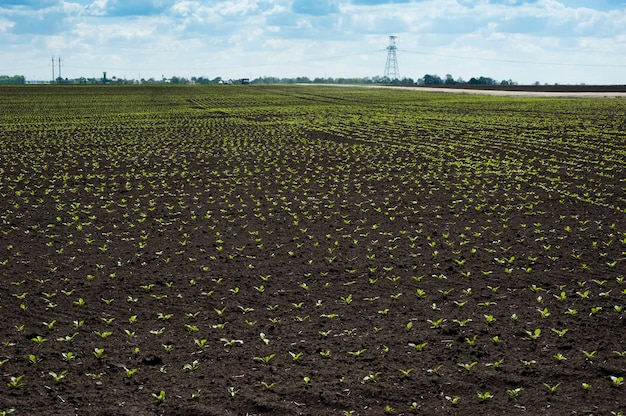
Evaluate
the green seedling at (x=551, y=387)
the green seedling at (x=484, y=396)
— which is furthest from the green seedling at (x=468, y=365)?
the green seedling at (x=551, y=387)

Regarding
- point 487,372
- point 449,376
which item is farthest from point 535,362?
point 449,376

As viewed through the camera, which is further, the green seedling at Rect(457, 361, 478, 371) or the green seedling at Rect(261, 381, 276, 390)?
the green seedling at Rect(457, 361, 478, 371)

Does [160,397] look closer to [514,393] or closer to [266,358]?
[266,358]

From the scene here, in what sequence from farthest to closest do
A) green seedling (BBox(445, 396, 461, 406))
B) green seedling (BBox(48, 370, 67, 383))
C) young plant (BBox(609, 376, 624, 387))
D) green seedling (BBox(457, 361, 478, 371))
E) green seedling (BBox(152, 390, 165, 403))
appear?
green seedling (BBox(457, 361, 478, 371)) < green seedling (BBox(48, 370, 67, 383)) < young plant (BBox(609, 376, 624, 387)) < green seedling (BBox(152, 390, 165, 403)) < green seedling (BBox(445, 396, 461, 406))

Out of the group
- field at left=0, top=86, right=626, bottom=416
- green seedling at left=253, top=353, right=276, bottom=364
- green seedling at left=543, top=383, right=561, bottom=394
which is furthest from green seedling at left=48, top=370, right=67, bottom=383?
green seedling at left=543, top=383, right=561, bottom=394

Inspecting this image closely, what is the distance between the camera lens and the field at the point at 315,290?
5.65m

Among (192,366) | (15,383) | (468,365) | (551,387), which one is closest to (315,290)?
(192,366)

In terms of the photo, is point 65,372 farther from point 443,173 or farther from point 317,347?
point 443,173

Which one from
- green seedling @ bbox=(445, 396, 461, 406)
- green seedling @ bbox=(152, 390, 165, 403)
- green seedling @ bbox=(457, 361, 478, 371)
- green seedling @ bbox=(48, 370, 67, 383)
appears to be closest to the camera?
green seedling @ bbox=(445, 396, 461, 406)

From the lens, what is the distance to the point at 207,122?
3634 cm

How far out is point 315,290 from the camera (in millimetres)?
8125

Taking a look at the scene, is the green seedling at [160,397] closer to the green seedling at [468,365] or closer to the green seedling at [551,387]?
the green seedling at [468,365]

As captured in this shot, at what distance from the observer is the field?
5652 millimetres

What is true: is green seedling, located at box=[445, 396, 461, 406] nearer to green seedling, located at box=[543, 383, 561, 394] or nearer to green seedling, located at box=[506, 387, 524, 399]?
green seedling, located at box=[506, 387, 524, 399]
